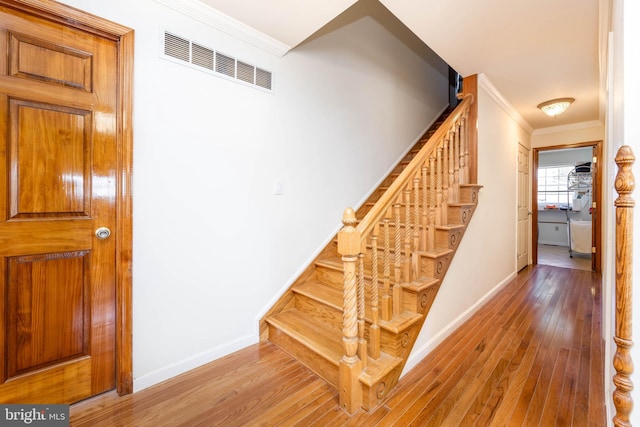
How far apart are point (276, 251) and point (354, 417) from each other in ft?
4.08

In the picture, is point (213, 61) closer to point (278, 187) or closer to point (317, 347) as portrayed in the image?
point (278, 187)

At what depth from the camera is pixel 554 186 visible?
722 cm

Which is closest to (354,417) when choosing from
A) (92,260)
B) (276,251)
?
(276,251)

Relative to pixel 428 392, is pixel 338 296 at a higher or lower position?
higher

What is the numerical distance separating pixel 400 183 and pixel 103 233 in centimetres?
176

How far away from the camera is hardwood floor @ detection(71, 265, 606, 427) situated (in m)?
1.41

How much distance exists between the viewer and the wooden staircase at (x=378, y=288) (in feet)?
4.82

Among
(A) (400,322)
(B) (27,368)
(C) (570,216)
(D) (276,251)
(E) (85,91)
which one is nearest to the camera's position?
(B) (27,368)

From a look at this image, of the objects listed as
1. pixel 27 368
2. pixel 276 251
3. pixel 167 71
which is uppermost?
pixel 167 71

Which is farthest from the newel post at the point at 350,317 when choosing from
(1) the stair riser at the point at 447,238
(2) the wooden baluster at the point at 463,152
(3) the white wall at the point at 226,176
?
(2) the wooden baluster at the point at 463,152

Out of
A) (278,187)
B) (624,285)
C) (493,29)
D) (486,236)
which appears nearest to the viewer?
(624,285)

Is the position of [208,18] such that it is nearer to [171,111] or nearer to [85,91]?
[171,111]

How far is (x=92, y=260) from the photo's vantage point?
150cm

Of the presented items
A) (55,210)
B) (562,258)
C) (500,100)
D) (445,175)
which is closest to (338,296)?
(445,175)
